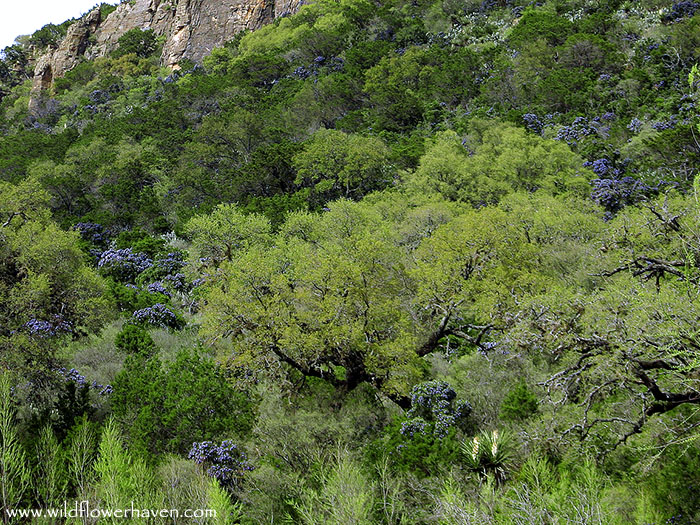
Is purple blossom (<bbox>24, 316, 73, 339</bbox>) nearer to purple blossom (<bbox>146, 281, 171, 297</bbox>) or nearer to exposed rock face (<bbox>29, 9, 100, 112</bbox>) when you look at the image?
purple blossom (<bbox>146, 281, 171, 297</bbox>)

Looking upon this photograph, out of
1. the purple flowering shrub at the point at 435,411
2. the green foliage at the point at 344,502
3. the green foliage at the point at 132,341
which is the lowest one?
the purple flowering shrub at the point at 435,411

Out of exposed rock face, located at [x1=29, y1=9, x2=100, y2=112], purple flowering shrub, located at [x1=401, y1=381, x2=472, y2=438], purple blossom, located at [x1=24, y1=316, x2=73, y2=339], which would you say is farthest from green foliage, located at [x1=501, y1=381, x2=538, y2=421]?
exposed rock face, located at [x1=29, y1=9, x2=100, y2=112]

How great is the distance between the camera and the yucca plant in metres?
10.1

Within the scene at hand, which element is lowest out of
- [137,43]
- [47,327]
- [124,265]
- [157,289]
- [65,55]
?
[157,289]

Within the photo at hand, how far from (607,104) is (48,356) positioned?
3908 centimetres

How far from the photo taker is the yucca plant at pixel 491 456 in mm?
10117

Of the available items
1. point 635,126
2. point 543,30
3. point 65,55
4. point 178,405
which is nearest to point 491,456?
point 178,405

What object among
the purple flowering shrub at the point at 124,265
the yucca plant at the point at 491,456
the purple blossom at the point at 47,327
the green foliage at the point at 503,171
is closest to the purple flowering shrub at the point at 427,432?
the yucca plant at the point at 491,456

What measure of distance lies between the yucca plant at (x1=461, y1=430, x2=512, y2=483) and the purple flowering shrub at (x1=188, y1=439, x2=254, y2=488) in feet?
16.6

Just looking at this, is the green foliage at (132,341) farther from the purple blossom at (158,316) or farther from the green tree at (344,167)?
the green tree at (344,167)

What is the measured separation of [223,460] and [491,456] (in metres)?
6.08

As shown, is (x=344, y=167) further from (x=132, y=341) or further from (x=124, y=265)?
(x=132, y=341)

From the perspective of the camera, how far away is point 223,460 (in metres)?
12.6

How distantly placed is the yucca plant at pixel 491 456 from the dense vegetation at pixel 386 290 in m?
0.06
